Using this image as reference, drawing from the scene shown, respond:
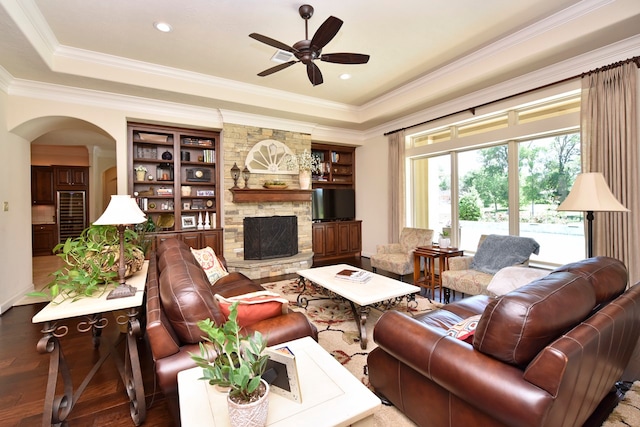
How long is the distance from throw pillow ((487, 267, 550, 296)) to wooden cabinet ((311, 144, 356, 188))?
176 inches

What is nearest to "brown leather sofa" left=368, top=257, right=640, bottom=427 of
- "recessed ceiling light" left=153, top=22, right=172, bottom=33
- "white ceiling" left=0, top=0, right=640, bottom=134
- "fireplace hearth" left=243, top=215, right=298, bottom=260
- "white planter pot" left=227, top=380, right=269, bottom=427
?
"white planter pot" left=227, top=380, right=269, bottom=427

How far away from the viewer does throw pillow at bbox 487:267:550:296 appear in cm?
279

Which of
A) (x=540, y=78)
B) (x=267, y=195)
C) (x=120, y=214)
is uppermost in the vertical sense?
(x=540, y=78)

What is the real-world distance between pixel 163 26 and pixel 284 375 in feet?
12.2

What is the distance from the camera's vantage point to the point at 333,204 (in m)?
6.76

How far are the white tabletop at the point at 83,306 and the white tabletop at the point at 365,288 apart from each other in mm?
1744

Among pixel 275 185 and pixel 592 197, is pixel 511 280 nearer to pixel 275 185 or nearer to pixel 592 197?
pixel 592 197

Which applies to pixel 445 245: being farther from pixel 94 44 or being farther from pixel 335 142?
pixel 94 44

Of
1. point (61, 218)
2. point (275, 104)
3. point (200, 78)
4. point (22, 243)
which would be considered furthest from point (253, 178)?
point (61, 218)

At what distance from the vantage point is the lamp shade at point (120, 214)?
1949 mm

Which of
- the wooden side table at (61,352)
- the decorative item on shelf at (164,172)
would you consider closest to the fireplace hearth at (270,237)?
the decorative item on shelf at (164,172)

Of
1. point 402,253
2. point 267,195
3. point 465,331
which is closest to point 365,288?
point 465,331

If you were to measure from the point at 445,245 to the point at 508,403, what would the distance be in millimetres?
3441

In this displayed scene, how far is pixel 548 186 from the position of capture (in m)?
3.79
